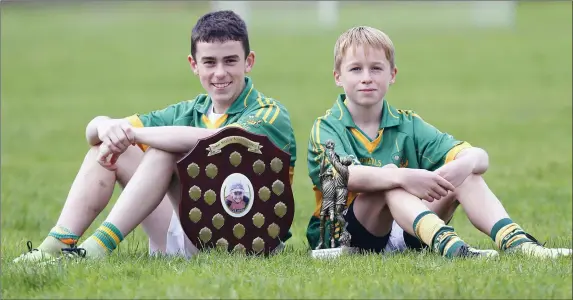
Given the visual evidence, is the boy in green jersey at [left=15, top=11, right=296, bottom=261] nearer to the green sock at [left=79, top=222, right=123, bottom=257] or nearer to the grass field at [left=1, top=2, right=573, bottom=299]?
the green sock at [left=79, top=222, right=123, bottom=257]

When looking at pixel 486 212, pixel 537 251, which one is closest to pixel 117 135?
pixel 486 212

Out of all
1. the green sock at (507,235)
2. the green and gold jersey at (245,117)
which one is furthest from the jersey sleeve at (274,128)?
the green sock at (507,235)

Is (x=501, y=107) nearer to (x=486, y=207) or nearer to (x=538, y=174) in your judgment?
(x=538, y=174)

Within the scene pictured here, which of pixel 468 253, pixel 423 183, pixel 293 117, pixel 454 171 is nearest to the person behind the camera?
pixel 468 253

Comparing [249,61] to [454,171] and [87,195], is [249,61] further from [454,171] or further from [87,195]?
[454,171]

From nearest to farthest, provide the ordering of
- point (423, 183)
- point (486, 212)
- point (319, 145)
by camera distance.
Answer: point (423, 183) < point (486, 212) < point (319, 145)

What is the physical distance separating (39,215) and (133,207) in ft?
13.6

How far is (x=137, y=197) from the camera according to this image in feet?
21.4

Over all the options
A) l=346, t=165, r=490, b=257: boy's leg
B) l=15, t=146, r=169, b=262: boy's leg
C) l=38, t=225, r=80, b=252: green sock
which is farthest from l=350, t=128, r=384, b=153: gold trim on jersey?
l=38, t=225, r=80, b=252: green sock

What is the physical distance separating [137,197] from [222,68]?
97 cm

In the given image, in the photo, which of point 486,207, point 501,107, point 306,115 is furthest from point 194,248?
point 501,107

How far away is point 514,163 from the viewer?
48.6ft

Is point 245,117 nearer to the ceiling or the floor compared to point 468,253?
nearer to the ceiling

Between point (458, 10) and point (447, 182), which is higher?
point (458, 10)
